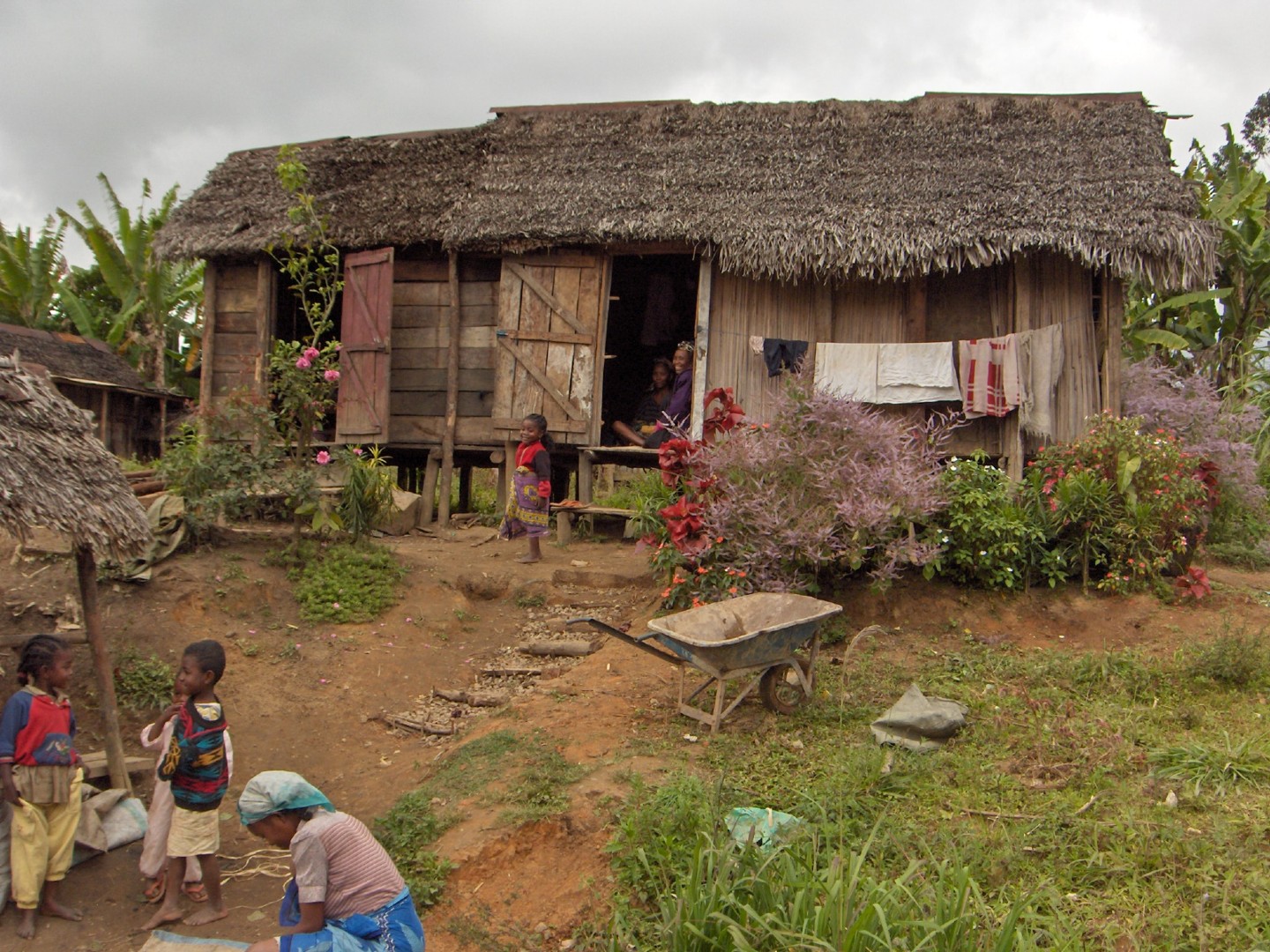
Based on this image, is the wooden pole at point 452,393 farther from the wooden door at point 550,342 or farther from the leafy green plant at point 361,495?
the leafy green plant at point 361,495

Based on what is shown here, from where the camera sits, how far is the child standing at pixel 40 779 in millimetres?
4402

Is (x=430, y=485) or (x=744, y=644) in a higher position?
(x=430, y=485)

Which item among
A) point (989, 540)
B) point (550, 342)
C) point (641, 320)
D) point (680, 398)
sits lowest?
point (989, 540)

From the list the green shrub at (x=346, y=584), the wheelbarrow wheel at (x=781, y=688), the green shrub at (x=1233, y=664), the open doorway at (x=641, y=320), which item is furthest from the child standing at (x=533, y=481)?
the green shrub at (x=1233, y=664)

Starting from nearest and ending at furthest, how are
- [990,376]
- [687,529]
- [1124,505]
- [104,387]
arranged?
[687,529], [1124,505], [990,376], [104,387]

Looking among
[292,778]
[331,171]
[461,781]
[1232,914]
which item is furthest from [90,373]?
[1232,914]

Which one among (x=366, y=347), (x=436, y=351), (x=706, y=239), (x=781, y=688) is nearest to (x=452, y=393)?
(x=436, y=351)

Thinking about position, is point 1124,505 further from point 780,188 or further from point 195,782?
point 195,782

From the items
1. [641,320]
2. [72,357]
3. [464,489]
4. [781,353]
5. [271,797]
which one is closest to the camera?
[271,797]

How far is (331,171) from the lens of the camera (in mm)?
11344

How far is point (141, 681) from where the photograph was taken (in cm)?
650

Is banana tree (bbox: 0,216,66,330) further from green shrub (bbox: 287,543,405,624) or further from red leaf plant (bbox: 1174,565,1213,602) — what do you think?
red leaf plant (bbox: 1174,565,1213,602)

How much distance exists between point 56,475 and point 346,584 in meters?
3.05

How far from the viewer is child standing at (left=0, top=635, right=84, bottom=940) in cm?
440
